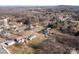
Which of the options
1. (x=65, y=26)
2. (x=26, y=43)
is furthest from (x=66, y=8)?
(x=26, y=43)

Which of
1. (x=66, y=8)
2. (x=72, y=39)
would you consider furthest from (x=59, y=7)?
(x=72, y=39)

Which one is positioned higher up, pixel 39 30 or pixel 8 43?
pixel 39 30

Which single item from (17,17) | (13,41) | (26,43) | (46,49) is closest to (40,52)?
(46,49)

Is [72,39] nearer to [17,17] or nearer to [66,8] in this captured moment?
[66,8]

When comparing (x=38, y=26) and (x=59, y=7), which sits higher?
(x=59, y=7)
